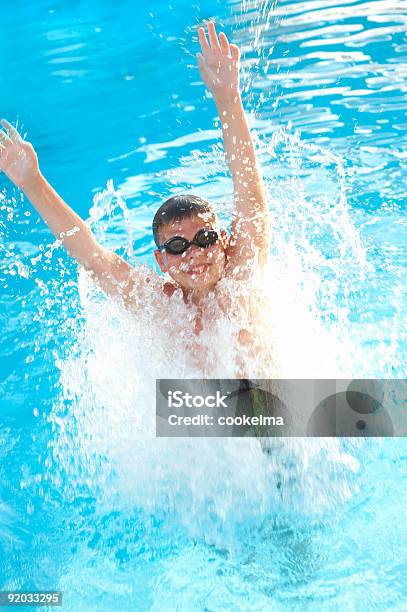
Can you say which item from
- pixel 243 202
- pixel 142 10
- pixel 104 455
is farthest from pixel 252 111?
pixel 104 455

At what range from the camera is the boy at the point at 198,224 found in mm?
2889

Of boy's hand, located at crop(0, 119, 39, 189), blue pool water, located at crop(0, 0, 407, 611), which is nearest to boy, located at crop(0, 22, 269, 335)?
boy's hand, located at crop(0, 119, 39, 189)

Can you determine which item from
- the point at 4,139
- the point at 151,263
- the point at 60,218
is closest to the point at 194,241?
the point at 60,218

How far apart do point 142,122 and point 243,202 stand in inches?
149

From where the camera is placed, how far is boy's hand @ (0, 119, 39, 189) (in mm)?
3047

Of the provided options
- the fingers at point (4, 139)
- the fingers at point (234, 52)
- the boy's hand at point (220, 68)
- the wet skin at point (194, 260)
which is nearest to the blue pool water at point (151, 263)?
the wet skin at point (194, 260)

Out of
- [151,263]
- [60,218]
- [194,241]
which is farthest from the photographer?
[151,263]

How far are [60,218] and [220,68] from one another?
1000 millimetres

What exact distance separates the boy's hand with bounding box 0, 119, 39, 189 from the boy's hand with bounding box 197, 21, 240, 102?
88 cm

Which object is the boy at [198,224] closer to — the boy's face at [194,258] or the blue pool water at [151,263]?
the boy's face at [194,258]

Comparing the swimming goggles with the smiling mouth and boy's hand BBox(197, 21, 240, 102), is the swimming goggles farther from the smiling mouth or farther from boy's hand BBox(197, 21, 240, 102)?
boy's hand BBox(197, 21, 240, 102)

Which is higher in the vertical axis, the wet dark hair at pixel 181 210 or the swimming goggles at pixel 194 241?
the wet dark hair at pixel 181 210

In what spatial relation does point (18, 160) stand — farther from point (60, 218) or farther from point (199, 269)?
point (199, 269)

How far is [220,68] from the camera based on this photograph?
3023mm
